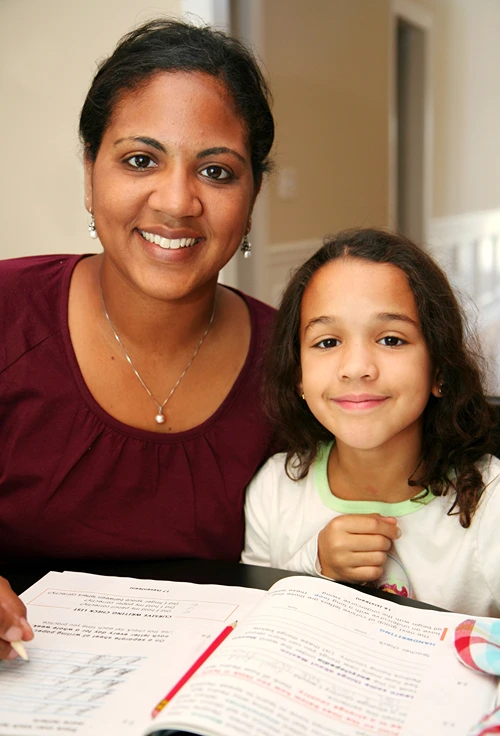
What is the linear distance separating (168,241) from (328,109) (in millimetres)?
3174

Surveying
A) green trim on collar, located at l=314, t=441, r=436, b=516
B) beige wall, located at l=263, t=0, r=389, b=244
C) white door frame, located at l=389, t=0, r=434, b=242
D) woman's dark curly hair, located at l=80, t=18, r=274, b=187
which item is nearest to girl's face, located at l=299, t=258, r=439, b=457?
green trim on collar, located at l=314, t=441, r=436, b=516

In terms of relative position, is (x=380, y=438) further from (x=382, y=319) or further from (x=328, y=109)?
(x=328, y=109)

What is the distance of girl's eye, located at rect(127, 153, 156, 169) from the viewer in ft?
4.61

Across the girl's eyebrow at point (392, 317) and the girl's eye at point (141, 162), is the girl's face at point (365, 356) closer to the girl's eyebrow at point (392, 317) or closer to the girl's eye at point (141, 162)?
the girl's eyebrow at point (392, 317)

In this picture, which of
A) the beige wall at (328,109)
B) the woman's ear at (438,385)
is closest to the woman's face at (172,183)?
the woman's ear at (438,385)

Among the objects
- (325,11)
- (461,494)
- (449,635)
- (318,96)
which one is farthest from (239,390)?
(325,11)

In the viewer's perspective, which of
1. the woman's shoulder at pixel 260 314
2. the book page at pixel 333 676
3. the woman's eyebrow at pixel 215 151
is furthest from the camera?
the woman's shoulder at pixel 260 314

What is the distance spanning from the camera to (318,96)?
4.22 m

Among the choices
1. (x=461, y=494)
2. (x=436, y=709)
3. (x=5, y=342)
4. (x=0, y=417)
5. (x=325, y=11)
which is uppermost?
(x=325, y=11)

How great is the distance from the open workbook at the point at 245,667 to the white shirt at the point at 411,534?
0.31m

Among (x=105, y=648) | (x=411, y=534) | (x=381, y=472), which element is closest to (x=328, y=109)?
(x=381, y=472)

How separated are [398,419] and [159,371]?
48 cm

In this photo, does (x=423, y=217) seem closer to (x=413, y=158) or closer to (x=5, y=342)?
(x=413, y=158)

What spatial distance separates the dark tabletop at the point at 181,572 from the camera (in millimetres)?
1168
